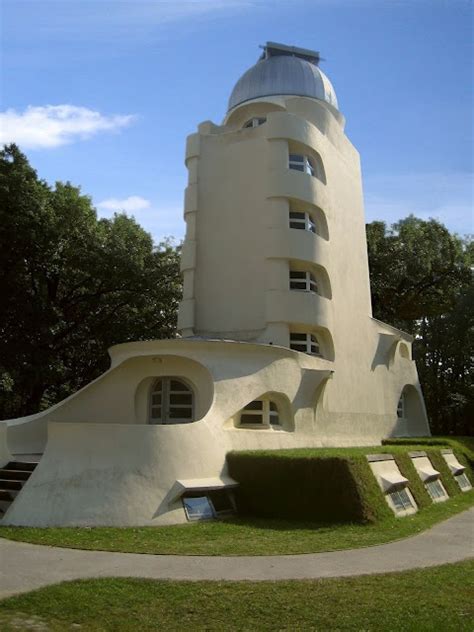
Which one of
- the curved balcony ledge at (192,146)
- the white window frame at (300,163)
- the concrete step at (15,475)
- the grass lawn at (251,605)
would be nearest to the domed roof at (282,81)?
the curved balcony ledge at (192,146)

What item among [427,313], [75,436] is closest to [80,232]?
[75,436]

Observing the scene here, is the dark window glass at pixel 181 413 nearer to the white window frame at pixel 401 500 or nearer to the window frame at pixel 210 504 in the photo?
the window frame at pixel 210 504

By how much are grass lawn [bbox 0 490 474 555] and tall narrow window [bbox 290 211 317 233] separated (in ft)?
42.4

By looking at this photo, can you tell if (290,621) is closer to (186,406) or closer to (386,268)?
(186,406)

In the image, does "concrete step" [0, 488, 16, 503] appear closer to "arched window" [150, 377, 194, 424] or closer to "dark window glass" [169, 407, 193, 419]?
"arched window" [150, 377, 194, 424]

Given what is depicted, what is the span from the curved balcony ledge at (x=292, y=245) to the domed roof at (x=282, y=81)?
8805 millimetres

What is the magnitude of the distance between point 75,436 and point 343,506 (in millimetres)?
6848

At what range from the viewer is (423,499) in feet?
57.3

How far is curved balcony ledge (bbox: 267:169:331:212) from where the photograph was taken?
2376 cm

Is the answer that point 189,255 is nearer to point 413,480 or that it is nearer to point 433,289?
point 413,480

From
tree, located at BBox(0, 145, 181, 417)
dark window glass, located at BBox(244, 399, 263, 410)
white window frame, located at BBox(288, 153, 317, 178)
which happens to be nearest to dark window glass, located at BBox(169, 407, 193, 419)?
dark window glass, located at BBox(244, 399, 263, 410)

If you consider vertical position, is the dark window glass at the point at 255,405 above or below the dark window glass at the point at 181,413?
above

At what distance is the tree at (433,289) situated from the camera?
39312 mm

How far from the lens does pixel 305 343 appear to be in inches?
917
